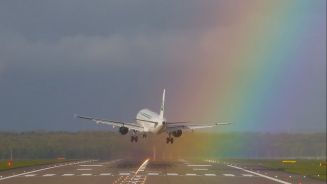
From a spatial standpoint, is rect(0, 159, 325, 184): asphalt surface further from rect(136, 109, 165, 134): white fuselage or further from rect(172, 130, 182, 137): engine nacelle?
rect(172, 130, 182, 137): engine nacelle

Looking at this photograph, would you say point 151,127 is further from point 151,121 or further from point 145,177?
point 145,177

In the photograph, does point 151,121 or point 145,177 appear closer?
point 145,177

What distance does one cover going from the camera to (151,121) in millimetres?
102750

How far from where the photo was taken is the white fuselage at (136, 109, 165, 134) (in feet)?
329

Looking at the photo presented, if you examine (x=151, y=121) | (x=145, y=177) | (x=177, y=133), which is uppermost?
(x=151, y=121)

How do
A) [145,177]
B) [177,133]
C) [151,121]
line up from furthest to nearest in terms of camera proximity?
[151,121]
[177,133]
[145,177]

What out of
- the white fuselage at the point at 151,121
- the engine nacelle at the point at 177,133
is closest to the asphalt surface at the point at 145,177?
the white fuselage at the point at 151,121

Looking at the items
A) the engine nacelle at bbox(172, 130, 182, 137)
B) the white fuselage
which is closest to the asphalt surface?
the white fuselage

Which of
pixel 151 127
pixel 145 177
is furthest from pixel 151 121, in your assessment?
pixel 145 177

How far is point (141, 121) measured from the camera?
10681 centimetres

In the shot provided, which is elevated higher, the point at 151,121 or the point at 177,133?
the point at 151,121

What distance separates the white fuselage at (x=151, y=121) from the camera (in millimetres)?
100250

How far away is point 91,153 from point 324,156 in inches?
2248

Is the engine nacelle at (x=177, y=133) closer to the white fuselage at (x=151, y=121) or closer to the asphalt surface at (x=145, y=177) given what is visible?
the white fuselage at (x=151, y=121)
